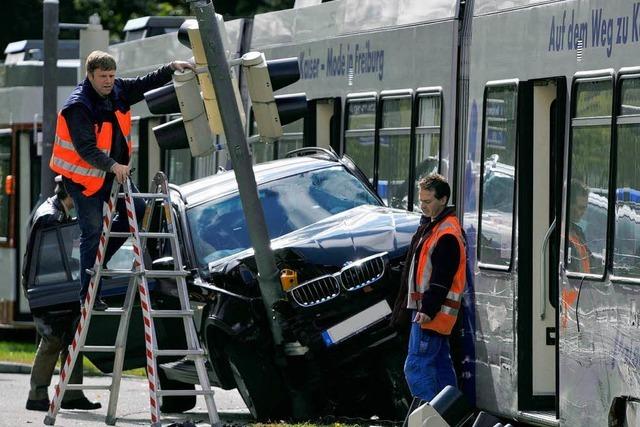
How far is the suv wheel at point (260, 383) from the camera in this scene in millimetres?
13023

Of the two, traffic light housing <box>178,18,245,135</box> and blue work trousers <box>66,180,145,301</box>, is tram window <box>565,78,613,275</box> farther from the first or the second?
blue work trousers <box>66,180,145,301</box>

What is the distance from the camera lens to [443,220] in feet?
37.8

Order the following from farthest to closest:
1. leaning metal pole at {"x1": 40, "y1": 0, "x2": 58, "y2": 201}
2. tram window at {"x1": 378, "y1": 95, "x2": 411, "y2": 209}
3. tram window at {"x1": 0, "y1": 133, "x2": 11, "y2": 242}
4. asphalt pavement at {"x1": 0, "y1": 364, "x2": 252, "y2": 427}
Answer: tram window at {"x1": 0, "y1": 133, "x2": 11, "y2": 242} < leaning metal pole at {"x1": 40, "y1": 0, "x2": 58, "y2": 201} < tram window at {"x1": 378, "y1": 95, "x2": 411, "y2": 209} < asphalt pavement at {"x1": 0, "y1": 364, "x2": 252, "y2": 427}

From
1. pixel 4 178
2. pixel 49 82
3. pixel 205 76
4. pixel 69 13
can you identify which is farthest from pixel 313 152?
pixel 69 13

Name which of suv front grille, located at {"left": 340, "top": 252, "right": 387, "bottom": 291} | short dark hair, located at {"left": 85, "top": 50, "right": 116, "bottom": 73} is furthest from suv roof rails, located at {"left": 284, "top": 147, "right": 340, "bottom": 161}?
short dark hair, located at {"left": 85, "top": 50, "right": 116, "bottom": 73}

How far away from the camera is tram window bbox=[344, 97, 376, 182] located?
14.9m

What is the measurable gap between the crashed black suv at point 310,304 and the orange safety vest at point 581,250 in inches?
78.9

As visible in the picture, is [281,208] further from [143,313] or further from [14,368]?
[14,368]

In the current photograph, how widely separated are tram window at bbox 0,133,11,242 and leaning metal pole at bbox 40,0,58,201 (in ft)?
14.7

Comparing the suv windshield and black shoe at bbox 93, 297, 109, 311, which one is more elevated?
the suv windshield

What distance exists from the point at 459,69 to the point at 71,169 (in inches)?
110

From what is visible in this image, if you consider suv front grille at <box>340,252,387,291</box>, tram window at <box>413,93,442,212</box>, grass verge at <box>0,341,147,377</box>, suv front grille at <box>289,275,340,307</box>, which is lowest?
grass verge at <box>0,341,147,377</box>

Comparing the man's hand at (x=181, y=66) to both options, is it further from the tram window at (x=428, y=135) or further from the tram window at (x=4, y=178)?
the tram window at (x=4, y=178)

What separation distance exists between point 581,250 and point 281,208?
12.9 feet
